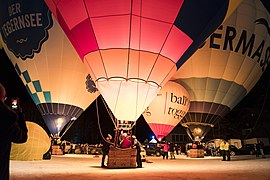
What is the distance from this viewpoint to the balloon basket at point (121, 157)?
7.15 m

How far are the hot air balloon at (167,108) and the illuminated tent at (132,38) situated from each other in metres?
6.70

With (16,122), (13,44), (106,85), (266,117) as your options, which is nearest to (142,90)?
(106,85)

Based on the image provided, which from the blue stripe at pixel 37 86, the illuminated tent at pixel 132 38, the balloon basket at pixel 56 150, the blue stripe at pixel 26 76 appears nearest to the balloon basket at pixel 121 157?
the illuminated tent at pixel 132 38

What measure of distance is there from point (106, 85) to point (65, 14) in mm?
1946

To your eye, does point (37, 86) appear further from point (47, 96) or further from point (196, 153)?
point (196, 153)

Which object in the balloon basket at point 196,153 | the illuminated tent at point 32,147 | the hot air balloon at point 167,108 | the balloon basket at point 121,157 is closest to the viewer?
the balloon basket at point 121,157

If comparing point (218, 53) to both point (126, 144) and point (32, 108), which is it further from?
point (32, 108)

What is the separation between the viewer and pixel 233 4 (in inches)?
307

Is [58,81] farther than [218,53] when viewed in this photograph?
No

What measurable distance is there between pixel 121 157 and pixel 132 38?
289 cm

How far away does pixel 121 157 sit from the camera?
23.7 ft

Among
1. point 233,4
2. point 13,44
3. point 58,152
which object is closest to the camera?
point 233,4

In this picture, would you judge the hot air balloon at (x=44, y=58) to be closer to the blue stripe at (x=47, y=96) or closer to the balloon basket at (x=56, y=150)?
the blue stripe at (x=47, y=96)

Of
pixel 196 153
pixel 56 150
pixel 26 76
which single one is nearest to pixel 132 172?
pixel 26 76
